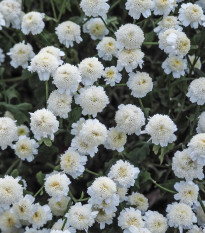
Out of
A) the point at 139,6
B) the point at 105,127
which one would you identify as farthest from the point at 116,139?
the point at 139,6

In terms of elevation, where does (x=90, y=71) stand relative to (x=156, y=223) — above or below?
above

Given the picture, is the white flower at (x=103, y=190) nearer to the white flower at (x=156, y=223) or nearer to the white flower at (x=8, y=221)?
the white flower at (x=156, y=223)

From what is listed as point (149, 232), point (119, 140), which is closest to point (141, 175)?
point (119, 140)

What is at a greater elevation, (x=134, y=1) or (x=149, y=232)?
(x=134, y=1)

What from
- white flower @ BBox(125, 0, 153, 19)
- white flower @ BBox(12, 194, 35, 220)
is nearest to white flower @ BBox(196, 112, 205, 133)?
white flower @ BBox(125, 0, 153, 19)

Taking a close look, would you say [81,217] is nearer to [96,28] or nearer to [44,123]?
[44,123]

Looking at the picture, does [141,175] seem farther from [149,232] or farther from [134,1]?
[134,1]
